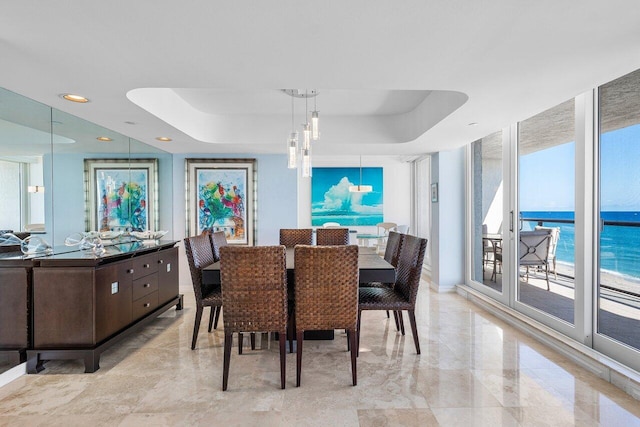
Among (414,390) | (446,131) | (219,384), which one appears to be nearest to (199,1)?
(219,384)

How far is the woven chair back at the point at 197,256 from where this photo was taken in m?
2.94

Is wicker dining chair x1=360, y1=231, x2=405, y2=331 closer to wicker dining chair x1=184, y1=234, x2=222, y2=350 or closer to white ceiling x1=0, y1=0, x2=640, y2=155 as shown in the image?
white ceiling x1=0, y1=0, x2=640, y2=155

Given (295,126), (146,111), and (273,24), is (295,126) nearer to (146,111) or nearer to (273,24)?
(146,111)

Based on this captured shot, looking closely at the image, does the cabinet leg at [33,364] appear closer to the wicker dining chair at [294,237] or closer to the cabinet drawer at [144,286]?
the cabinet drawer at [144,286]

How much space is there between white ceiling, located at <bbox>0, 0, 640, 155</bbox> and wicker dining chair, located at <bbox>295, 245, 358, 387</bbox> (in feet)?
3.95

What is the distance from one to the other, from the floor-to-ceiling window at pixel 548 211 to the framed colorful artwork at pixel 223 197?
3646 mm

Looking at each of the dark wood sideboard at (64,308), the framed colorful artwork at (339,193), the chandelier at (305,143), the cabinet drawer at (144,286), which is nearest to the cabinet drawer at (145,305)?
the cabinet drawer at (144,286)

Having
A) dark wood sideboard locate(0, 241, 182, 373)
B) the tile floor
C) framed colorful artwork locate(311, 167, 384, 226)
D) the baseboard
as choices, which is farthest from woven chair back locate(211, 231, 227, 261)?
framed colorful artwork locate(311, 167, 384, 226)

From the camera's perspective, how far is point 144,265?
3.35 metres

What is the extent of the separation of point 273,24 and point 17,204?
2519mm

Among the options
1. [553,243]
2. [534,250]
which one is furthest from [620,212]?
[534,250]

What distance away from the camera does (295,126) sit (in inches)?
176

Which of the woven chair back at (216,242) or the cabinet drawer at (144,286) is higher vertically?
the woven chair back at (216,242)

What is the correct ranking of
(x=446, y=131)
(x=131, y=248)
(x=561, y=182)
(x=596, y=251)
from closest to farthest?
(x=596, y=251), (x=561, y=182), (x=131, y=248), (x=446, y=131)
